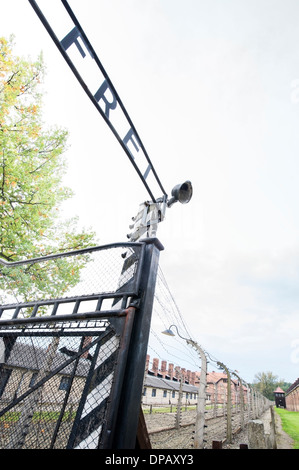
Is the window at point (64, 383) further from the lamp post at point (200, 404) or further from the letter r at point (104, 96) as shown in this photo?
the lamp post at point (200, 404)

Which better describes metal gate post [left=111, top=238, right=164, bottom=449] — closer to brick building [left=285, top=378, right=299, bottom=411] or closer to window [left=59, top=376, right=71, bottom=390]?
window [left=59, top=376, right=71, bottom=390]

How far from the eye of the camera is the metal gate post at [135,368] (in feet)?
4.34

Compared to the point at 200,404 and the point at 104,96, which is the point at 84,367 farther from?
the point at 200,404

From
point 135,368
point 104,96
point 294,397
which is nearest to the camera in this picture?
point 135,368

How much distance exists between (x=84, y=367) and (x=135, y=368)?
507 millimetres

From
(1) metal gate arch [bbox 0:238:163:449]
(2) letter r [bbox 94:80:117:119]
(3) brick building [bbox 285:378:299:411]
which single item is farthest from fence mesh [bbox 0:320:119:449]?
(3) brick building [bbox 285:378:299:411]

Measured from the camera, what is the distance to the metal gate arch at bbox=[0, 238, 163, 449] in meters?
1.39

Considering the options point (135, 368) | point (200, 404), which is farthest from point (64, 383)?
point (200, 404)

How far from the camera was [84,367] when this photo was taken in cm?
171

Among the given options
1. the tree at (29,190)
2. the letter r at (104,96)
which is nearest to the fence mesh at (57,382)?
the letter r at (104,96)

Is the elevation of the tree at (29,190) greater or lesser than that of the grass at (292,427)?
greater

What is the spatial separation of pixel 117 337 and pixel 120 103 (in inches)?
87.5
